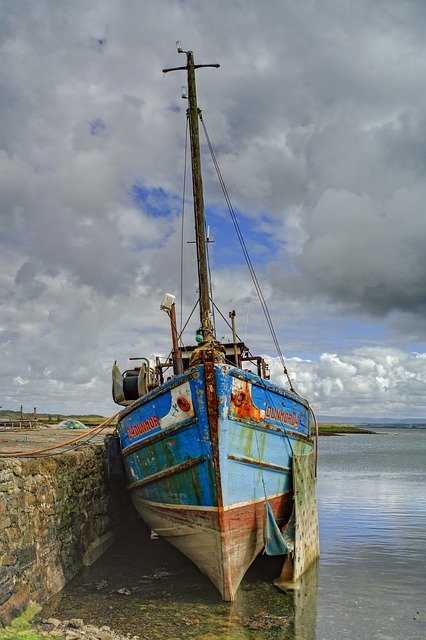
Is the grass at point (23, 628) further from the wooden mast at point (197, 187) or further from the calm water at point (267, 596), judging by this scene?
the wooden mast at point (197, 187)

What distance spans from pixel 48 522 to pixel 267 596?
418 cm

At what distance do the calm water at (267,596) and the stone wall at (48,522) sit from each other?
0.43 m

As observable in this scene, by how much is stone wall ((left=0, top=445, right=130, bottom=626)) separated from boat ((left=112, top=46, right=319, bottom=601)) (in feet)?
3.30

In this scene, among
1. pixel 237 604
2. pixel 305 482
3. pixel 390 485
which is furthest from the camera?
pixel 390 485

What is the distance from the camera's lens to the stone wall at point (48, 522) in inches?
307

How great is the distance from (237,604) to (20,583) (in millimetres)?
3638

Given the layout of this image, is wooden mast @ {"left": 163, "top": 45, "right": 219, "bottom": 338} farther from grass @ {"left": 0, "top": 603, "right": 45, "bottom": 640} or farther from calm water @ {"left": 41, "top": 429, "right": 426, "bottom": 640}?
grass @ {"left": 0, "top": 603, "right": 45, "bottom": 640}

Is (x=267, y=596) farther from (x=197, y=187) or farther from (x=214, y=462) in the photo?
(x=197, y=187)

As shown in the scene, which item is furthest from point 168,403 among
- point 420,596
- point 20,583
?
point 420,596

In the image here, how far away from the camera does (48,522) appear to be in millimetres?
9172

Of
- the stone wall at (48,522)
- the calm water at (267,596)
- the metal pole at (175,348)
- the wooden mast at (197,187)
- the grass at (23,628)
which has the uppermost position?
the wooden mast at (197,187)

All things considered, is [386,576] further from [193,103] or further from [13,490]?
[193,103]

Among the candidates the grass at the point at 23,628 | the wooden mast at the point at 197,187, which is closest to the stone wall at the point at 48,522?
the grass at the point at 23,628

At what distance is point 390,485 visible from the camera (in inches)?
1071
